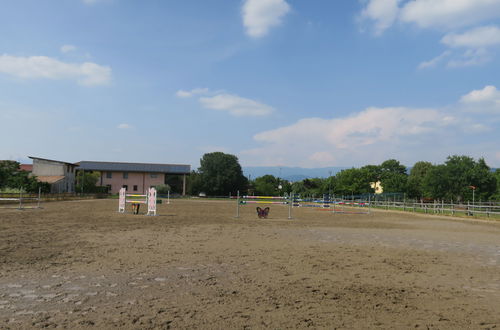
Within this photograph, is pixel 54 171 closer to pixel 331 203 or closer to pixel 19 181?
pixel 19 181

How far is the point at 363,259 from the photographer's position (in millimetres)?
9023

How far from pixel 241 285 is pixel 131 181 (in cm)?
8392

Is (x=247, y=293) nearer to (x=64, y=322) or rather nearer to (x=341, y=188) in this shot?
(x=64, y=322)

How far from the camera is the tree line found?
2371 inches

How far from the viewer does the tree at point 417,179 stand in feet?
263

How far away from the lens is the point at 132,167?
289 ft

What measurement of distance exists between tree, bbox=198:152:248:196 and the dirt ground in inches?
2918

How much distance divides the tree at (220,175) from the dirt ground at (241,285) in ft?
243

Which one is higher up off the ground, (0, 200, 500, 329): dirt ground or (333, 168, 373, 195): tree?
(333, 168, 373, 195): tree

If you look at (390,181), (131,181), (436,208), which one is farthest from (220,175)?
(436,208)

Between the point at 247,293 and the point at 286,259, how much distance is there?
125 inches

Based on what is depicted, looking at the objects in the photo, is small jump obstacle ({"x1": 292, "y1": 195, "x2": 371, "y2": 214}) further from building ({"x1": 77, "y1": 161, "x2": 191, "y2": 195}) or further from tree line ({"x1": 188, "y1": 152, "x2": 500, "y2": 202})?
building ({"x1": 77, "y1": 161, "x2": 191, "y2": 195})

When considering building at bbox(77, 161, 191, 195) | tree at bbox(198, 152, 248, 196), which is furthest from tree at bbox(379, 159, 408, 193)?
building at bbox(77, 161, 191, 195)

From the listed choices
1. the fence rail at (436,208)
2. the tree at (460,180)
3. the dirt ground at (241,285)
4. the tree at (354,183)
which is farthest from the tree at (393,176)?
the dirt ground at (241,285)
